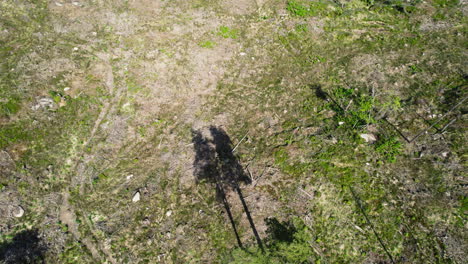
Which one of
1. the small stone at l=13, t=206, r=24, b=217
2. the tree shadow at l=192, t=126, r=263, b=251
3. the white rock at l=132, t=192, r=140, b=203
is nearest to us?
the small stone at l=13, t=206, r=24, b=217

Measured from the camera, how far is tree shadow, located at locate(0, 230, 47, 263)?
18.9 feet

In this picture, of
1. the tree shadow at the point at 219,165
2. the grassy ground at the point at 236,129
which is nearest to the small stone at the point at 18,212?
the grassy ground at the point at 236,129

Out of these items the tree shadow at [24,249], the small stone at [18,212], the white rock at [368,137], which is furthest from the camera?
the white rock at [368,137]

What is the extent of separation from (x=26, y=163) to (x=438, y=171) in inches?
417

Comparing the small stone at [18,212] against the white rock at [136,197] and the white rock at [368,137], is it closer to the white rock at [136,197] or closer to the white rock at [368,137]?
the white rock at [136,197]

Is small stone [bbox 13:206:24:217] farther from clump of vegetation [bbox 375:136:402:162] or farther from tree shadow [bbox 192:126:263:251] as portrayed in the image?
clump of vegetation [bbox 375:136:402:162]

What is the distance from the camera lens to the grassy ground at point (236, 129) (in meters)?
6.08

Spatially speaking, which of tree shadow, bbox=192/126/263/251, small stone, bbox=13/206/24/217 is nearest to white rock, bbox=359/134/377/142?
tree shadow, bbox=192/126/263/251

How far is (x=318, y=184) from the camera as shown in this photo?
6.80 meters

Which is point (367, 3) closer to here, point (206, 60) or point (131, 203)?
Answer: point (206, 60)

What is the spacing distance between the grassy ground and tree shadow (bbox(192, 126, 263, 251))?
7.4 inches

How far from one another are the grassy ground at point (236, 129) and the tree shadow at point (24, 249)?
0.08 feet

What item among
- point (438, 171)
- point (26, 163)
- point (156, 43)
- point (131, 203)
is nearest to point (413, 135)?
point (438, 171)

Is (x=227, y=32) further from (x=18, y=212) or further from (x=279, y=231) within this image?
(x=18, y=212)
